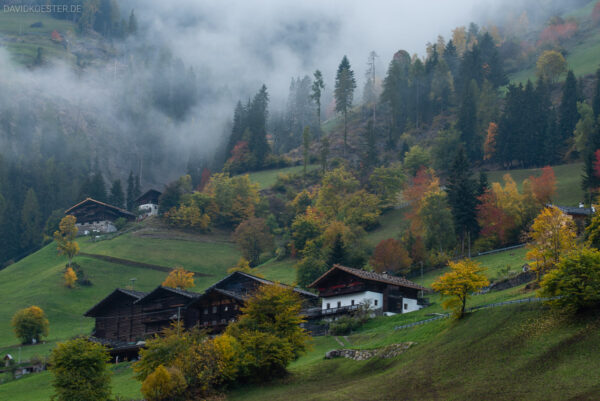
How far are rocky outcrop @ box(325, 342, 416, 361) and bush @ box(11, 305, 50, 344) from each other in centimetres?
4327

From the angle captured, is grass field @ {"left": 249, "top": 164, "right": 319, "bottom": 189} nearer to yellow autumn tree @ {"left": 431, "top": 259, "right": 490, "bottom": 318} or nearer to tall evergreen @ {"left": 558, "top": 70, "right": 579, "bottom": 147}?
tall evergreen @ {"left": 558, "top": 70, "right": 579, "bottom": 147}

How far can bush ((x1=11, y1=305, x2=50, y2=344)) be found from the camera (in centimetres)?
8300

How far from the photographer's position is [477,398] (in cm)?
3709

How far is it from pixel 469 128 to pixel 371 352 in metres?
101

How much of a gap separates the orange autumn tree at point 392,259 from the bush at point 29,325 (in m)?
42.7

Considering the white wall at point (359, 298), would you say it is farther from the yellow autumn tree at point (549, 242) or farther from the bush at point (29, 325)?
the bush at point (29, 325)

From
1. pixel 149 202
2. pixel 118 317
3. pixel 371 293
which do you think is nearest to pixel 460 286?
pixel 371 293

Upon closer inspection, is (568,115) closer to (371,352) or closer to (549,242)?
(549,242)

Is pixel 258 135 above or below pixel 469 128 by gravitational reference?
above

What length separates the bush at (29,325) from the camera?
272 feet

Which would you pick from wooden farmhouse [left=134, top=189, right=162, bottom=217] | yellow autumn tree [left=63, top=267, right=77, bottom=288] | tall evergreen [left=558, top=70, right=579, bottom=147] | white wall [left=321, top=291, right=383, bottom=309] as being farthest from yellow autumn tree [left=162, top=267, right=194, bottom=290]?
tall evergreen [left=558, top=70, right=579, bottom=147]

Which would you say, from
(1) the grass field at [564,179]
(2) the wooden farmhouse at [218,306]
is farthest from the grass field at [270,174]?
(2) the wooden farmhouse at [218,306]

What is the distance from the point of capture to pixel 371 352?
173ft

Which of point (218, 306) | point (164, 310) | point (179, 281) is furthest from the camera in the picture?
point (179, 281)
